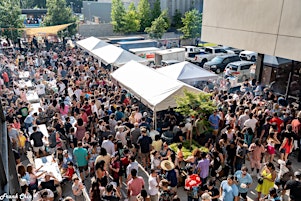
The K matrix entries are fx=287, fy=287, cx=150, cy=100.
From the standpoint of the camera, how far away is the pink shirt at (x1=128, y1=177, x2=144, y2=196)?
664cm

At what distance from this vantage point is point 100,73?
18.4m

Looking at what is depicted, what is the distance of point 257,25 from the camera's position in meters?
11.5

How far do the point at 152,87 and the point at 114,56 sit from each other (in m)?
7.79

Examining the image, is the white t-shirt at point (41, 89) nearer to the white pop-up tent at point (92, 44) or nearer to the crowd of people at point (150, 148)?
the crowd of people at point (150, 148)

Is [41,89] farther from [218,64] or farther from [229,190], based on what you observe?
[218,64]

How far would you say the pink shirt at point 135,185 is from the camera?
6645 millimetres

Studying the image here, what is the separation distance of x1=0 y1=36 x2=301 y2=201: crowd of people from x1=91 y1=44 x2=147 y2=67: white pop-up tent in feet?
15.5

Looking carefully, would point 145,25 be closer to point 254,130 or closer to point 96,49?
point 96,49

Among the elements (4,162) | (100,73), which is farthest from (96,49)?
(4,162)

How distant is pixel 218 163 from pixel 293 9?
6264 mm

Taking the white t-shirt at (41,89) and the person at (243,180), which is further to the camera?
the white t-shirt at (41,89)

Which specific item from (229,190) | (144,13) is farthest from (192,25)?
(229,190)

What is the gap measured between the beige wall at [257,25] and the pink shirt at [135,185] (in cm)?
716

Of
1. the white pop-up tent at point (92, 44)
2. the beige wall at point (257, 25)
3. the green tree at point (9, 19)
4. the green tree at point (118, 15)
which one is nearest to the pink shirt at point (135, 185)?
the beige wall at point (257, 25)
